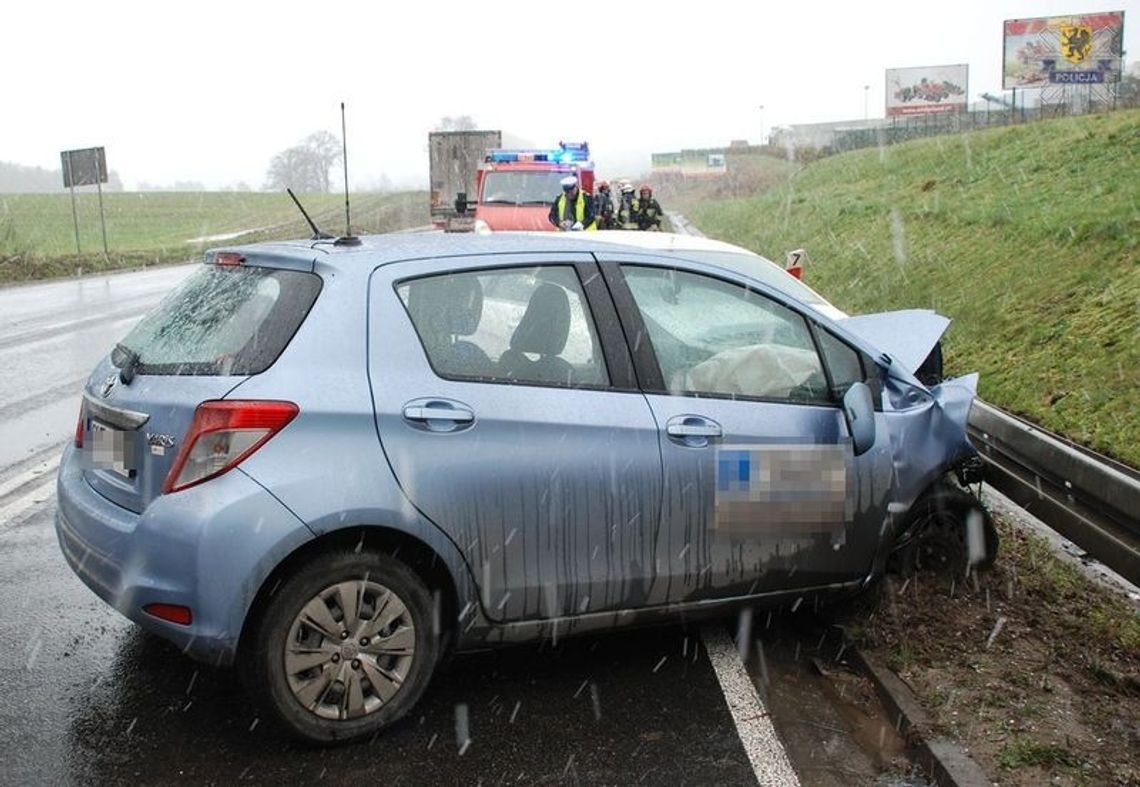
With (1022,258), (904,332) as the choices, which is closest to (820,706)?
(904,332)

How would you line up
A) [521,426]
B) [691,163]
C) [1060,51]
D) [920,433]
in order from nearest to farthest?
[521,426] → [920,433] → [1060,51] → [691,163]

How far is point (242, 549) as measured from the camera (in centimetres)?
346

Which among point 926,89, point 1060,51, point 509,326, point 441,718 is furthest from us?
point 926,89

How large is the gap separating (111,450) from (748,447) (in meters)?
2.25

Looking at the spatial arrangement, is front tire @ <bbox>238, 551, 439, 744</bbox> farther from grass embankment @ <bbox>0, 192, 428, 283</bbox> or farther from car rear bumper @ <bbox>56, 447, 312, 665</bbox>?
grass embankment @ <bbox>0, 192, 428, 283</bbox>

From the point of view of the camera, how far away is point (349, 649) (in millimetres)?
3686

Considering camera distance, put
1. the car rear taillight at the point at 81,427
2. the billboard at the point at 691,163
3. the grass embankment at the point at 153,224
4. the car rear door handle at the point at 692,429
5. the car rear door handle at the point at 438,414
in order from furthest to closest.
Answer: the billboard at the point at 691,163 < the grass embankment at the point at 153,224 < the car rear taillight at the point at 81,427 < the car rear door handle at the point at 692,429 < the car rear door handle at the point at 438,414

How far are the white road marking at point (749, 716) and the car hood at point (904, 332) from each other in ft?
5.11

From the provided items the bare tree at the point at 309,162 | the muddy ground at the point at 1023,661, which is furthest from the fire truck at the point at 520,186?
the bare tree at the point at 309,162

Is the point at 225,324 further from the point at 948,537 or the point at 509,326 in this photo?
the point at 948,537

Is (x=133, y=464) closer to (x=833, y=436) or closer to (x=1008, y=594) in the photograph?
(x=833, y=436)

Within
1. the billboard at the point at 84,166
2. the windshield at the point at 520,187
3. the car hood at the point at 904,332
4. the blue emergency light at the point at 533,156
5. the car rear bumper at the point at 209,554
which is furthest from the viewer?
the billboard at the point at 84,166

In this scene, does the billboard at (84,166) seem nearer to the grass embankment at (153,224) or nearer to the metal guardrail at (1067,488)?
the grass embankment at (153,224)

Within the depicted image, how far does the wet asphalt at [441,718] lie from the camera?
11.8 feet
